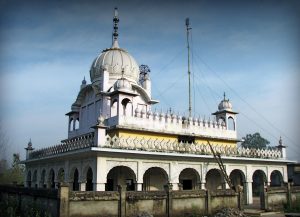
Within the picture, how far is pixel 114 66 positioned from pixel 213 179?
1166 centimetres

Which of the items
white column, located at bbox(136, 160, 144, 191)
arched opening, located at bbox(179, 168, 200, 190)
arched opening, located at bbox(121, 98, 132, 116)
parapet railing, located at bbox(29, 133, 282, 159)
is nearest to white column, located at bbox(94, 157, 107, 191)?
parapet railing, located at bbox(29, 133, 282, 159)

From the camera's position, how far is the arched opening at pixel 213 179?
83.9 feet

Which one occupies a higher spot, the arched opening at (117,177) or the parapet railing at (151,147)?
the parapet railing at (151,147)

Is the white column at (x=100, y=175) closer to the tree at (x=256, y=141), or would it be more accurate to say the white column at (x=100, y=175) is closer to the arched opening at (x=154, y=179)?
the arched opening at (x=154, y=179)

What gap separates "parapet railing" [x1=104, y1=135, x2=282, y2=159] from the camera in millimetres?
19125

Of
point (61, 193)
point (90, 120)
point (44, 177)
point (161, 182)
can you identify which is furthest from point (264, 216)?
point (44, 177)

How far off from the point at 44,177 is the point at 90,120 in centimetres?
586

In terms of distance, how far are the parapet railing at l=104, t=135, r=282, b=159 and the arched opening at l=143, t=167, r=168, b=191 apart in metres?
1.89

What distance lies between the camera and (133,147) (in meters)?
19.6

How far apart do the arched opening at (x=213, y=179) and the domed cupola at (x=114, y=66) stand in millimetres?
9366

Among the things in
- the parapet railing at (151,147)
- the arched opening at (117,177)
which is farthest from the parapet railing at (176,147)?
the arched opening at (117,177)

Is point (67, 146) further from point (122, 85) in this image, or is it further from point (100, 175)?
point (122, 85)

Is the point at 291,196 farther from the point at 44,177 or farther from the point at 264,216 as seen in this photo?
the point at 44,177

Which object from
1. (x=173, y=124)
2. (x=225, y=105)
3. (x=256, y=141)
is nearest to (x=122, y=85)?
(x=173, y=124)
